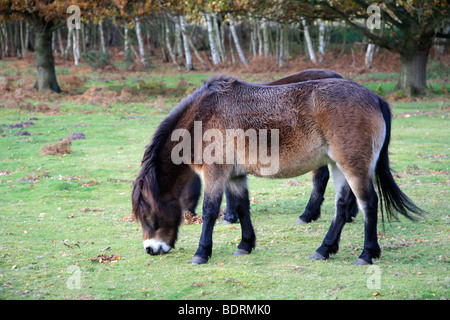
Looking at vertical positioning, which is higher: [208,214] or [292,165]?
[292,165]

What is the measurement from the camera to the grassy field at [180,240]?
5.12 meters

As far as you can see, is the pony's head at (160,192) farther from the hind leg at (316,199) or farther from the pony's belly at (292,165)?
the hind leg at (316,199)

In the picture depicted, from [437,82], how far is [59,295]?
28.3 metres

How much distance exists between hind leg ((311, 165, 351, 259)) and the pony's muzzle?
196cm

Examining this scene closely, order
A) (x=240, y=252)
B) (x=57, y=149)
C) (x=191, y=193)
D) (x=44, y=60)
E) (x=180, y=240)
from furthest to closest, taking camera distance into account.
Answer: (x=44, y=60) → (x=57, y=149) → (x=180, y=240) → (x=191, y=193) → (x=240, y=252)

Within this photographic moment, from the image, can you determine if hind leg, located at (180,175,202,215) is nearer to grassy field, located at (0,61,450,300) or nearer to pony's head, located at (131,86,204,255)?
pony's head, located at (131,86,204,255)

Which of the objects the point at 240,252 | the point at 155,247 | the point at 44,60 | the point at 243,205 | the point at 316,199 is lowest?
the point at 240,252

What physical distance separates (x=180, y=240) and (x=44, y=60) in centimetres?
2054

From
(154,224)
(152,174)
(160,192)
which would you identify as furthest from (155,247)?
(152,174)

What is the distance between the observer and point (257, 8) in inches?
875

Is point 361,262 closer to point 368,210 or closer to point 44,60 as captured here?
point 368,210

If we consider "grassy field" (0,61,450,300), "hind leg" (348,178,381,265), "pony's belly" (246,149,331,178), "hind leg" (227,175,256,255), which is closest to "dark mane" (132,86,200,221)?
"grassy field" (0,61,450,300)

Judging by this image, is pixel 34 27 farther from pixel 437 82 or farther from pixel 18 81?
pixel 437 82

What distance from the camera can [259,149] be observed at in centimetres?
613
